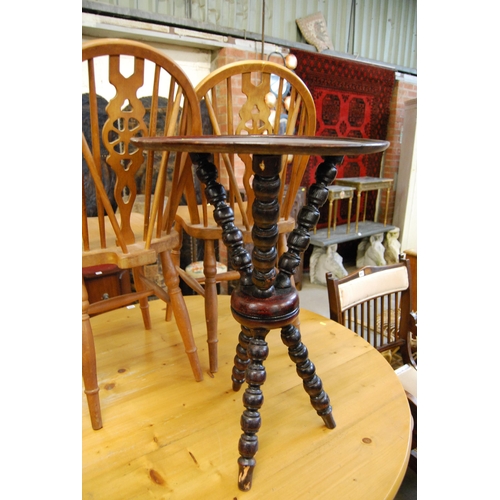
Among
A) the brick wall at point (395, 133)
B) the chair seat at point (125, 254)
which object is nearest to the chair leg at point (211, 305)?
the chair seat at point (125, 254)

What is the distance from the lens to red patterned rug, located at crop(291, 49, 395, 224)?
3.72 m

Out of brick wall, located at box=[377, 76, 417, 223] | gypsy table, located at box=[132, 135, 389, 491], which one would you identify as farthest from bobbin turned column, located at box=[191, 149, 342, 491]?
brick wall, located at box=[377, 76, 417, 223]

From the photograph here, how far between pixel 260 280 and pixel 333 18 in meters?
3.96

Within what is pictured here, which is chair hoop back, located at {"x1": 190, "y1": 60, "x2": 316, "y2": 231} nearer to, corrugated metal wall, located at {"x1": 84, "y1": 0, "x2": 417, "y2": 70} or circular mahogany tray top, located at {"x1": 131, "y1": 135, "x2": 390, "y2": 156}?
circular mahogany tray top, located at {"x1": 131, "y1": 135, "x2": 390, "y2": 156}

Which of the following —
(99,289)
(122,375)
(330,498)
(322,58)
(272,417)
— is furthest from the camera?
(322,58)

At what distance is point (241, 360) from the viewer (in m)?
1.10

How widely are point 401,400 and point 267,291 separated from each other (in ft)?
1.95

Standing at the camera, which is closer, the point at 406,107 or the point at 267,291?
the point at 267,291

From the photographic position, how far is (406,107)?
14.6ft
